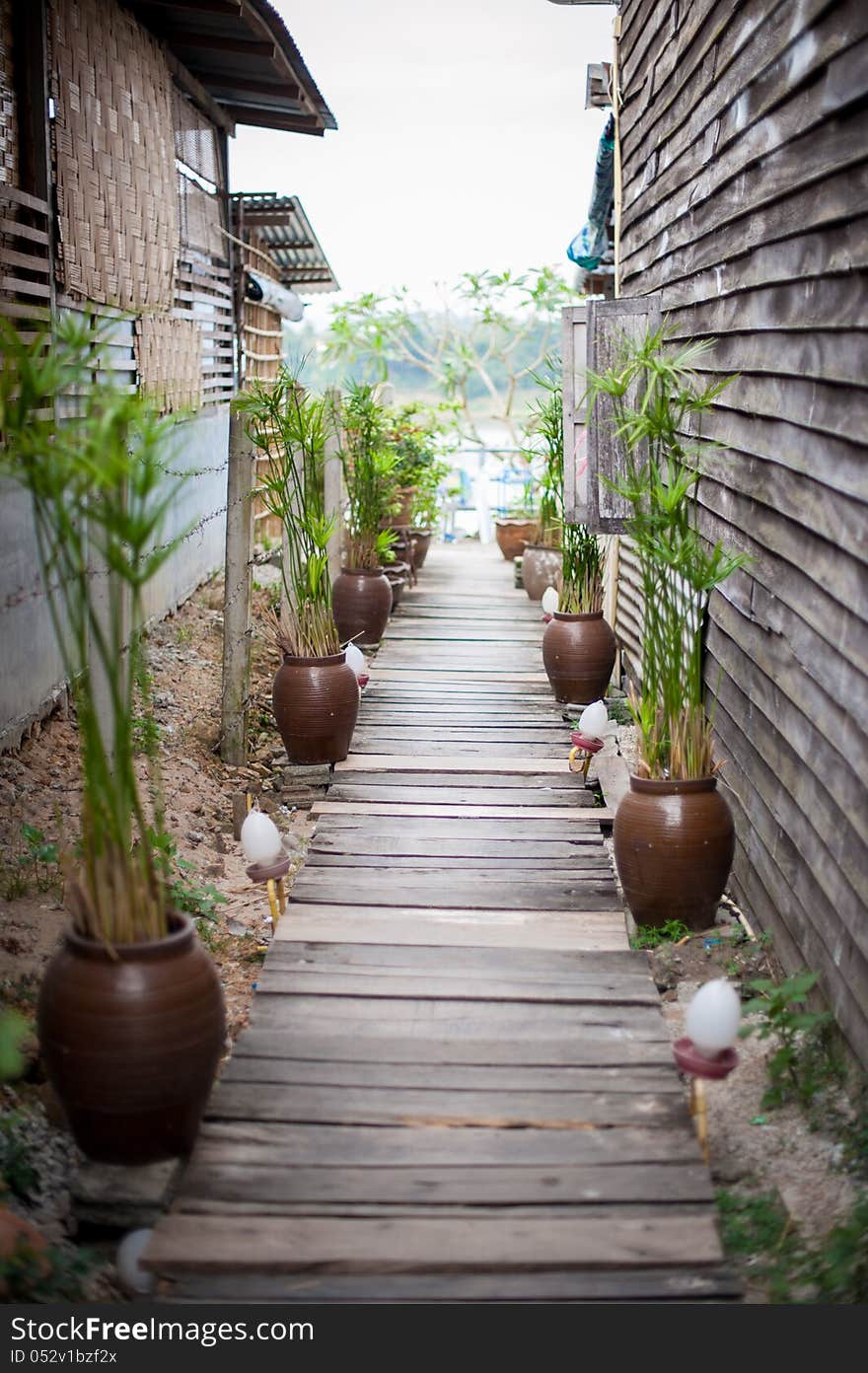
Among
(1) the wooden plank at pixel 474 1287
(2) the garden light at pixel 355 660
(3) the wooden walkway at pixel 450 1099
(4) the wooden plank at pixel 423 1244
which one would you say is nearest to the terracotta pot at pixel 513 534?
(2) the garden light at pixel 355 660

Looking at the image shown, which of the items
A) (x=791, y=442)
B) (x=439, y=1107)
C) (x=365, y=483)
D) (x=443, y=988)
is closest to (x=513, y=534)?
(x=365, y=483)

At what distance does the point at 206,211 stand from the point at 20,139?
12.6 feet

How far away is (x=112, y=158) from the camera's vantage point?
5926 millimetres

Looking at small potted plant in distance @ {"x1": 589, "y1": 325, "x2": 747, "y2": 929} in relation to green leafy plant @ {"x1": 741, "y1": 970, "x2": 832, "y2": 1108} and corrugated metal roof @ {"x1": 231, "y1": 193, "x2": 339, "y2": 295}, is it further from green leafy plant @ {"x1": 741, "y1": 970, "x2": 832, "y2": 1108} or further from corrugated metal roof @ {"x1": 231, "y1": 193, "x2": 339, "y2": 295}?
corrugated metal roof @ {"x1": 231, "y1": 193, "x2": 339, "y2": 295}

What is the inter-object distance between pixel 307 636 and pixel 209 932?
5.24 feet

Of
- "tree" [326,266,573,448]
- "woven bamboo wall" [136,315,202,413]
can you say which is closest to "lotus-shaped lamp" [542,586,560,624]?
"woven bamboo wall" [136,315,202,413]

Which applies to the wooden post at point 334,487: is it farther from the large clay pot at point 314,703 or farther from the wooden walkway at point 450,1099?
the wooden walkway at point 450,1099

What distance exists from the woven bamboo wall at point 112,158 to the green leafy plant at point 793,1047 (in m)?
4.22

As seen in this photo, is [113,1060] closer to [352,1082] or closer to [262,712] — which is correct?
[352,1082]

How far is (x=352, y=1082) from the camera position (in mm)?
2535

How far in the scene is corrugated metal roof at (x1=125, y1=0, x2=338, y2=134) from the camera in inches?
249

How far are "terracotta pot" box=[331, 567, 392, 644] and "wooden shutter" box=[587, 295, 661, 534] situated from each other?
193 cm

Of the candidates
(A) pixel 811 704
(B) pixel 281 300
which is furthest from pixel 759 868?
(B) pixel 281 300

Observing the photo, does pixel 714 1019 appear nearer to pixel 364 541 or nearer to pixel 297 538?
pixel 297 538
